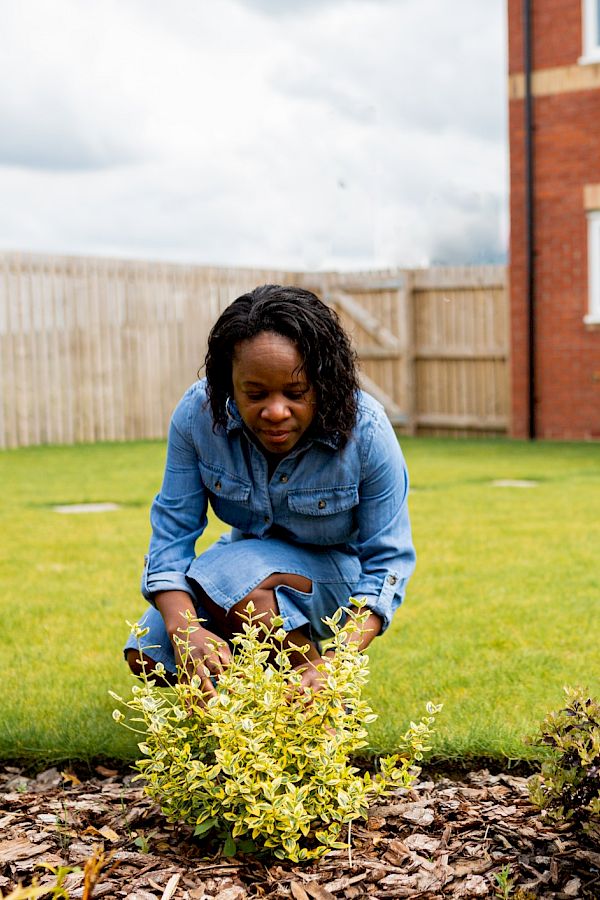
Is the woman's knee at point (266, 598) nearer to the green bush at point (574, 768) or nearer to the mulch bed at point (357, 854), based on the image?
the mulch bed at point (357, 854)

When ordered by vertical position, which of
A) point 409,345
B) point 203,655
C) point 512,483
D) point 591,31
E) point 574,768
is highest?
point 591,31

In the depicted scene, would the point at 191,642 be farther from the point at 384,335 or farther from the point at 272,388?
the point at 384,335

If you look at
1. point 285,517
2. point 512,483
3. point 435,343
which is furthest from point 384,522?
point 435,343

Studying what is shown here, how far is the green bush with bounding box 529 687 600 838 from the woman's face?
945mm

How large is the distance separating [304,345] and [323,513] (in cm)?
55

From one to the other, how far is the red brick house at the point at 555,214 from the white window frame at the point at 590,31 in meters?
0.01

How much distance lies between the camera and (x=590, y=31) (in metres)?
14.0

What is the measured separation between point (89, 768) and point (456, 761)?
3.52 feet

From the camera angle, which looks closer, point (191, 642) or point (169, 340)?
point (191, 642)

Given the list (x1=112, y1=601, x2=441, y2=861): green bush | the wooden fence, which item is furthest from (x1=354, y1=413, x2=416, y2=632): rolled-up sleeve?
the wooden fence

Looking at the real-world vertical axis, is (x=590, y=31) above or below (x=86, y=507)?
above

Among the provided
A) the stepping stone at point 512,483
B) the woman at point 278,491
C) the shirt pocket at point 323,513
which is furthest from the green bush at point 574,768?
the stepping stone at point 512,483

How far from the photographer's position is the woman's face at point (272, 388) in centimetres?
282

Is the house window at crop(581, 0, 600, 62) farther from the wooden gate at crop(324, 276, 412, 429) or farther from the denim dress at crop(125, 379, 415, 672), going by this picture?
the denim dress at crop(125, 379, 415, 672)
